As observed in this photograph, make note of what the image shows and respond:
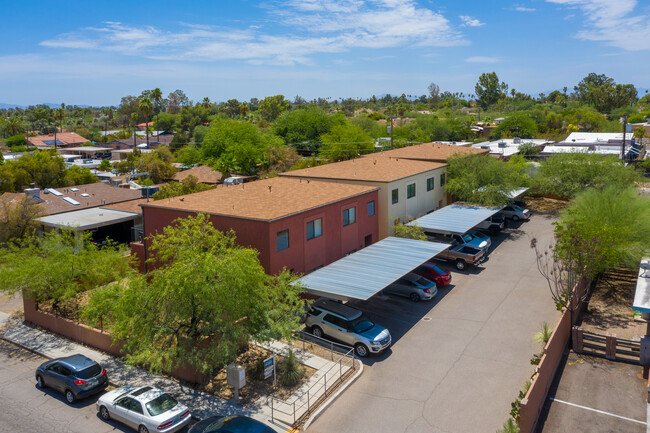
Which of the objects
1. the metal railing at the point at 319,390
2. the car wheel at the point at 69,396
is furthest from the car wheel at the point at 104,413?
the metal railing at the point at 319,390

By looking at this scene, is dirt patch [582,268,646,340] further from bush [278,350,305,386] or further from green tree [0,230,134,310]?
green tree [0,230,134,310]

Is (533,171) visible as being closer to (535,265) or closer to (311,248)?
(535,265)

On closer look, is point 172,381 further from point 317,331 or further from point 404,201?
point 404,201

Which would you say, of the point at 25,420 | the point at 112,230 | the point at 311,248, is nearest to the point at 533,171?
the point at 311,248

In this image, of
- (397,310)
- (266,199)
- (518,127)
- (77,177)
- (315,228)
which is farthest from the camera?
(518,127)

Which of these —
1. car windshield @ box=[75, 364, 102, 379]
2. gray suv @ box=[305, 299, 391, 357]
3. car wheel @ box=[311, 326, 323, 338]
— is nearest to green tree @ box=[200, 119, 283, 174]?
gray suv @ box=[305, 299, 391, 357]

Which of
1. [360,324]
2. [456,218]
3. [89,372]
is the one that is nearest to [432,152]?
[456,218]
